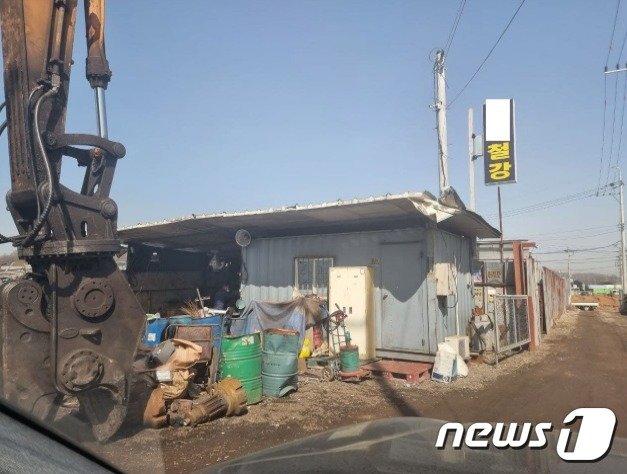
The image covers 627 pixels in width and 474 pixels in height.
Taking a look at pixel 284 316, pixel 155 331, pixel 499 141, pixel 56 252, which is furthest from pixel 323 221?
pixel 499 141

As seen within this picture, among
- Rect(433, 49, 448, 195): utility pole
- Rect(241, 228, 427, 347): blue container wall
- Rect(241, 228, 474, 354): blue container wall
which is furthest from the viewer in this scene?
Rect(433, 49, 448, 195): utility pole

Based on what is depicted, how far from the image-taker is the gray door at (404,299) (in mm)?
10562

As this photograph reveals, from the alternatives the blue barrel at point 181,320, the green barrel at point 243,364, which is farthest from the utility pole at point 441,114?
the green barrel at point 243,364

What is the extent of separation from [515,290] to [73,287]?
13071 mm

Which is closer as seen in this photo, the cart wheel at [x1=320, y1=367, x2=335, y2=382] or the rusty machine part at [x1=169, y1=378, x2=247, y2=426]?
the rusty machine part at [x1=169, y1=378, x2=247, y2=426]

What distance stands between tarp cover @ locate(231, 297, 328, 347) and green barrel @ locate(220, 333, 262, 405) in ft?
9.36

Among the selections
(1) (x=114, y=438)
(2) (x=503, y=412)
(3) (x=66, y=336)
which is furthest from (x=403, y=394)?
(3) (x=66, y=336)

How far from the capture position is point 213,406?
6566 millimetres

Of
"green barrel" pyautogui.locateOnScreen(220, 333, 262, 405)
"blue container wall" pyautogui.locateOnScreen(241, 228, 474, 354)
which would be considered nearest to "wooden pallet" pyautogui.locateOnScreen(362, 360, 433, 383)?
"blue container wall" pyautogui.locateOnScreen(241, 228, 474, 354)

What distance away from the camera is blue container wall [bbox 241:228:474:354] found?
10.5m

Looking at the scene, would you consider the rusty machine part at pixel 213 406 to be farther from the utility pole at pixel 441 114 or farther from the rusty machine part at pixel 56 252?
the utility pole at pixel 441 114

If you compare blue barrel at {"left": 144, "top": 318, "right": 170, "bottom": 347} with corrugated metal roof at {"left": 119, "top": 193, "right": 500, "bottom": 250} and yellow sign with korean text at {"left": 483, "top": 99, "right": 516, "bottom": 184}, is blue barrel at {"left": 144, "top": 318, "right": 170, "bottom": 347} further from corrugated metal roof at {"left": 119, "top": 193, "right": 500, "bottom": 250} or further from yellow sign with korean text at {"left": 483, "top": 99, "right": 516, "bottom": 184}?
yellow sign with korean text at {"left": 483, "top": 99, "right": 516, "bottom": 184}

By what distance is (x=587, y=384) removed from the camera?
8758 mm

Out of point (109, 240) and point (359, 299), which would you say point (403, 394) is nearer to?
point (359, 299)
